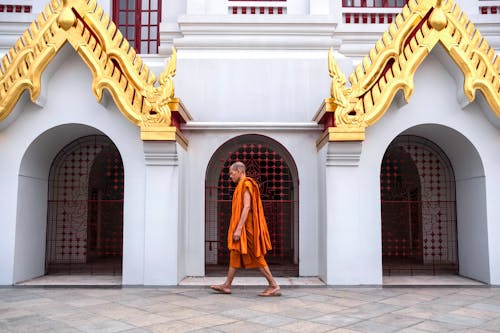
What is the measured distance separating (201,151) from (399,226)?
5378mm

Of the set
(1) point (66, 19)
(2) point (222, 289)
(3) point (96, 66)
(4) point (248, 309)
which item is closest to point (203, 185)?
(2) point (222, 289)

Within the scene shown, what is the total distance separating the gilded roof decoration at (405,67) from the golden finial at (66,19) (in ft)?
12.9

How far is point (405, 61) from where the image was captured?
7.15 metres

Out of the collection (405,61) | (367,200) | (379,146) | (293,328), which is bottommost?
(293,328)

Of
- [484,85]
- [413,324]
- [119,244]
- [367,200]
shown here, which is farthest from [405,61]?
[119,244]

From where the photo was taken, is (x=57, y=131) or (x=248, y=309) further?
(x=57, y=131)

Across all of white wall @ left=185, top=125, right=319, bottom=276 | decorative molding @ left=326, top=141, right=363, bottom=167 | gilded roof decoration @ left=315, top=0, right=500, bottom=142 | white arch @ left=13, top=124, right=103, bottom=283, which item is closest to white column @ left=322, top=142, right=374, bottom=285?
decorative molding @ left=326, top=141, right=363, bottom=167

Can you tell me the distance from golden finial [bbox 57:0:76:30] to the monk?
3.61 metres

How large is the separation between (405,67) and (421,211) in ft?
12.8

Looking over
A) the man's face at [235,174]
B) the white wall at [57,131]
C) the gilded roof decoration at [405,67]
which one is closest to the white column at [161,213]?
the white wall at [57,131]

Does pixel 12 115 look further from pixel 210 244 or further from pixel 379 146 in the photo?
pixel 379 146

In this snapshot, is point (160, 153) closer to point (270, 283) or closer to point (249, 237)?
point (249, 237)

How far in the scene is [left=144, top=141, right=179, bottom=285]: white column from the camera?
7047mm

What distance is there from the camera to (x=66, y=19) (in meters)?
7.19
